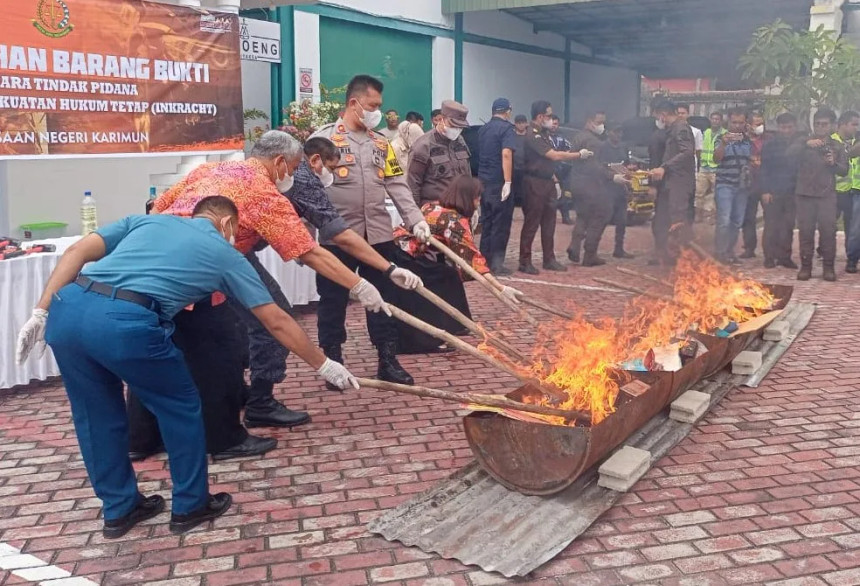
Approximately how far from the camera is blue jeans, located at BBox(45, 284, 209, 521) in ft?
10.4

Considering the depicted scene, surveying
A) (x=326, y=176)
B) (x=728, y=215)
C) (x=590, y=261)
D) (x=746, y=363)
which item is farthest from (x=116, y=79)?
(x=728, y=215)

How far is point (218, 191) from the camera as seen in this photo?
160 inches

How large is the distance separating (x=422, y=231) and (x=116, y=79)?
3.78m

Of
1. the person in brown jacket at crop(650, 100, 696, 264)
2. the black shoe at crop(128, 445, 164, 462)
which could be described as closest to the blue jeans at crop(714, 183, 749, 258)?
the person in brown jacket at crop(650, 100, 696, 264)

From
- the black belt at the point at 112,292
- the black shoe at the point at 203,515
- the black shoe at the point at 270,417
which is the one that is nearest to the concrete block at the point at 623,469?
the black shoe at the point at 203,515

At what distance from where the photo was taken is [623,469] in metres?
3.87

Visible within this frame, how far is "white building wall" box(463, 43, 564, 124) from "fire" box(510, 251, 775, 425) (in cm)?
1054

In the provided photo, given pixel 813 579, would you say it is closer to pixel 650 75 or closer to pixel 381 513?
pixel 381 513

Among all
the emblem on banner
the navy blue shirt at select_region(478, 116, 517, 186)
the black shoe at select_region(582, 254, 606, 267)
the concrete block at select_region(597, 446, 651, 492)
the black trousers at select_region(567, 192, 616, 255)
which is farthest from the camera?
the black shoe at select_region(582, 254, 606, 267)

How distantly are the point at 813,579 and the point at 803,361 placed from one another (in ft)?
11.3

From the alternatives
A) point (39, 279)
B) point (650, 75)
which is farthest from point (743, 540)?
point (650, 75)

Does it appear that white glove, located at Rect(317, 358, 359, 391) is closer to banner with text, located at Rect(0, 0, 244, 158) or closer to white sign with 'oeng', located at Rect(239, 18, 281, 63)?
banner with text, located at Rect(0, 0, 244, 158)

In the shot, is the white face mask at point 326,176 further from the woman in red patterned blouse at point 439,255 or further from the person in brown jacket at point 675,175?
the person in brown jacket at point 675,175

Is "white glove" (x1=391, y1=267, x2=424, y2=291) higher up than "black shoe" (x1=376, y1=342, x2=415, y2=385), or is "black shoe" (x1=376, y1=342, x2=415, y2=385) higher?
"white glove" (x1=391, y1=267, x2=424, y2=291)
